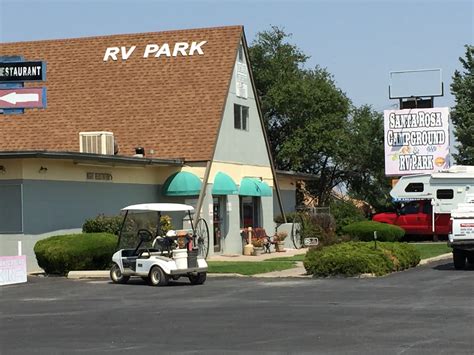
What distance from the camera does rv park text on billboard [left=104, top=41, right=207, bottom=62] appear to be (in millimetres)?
36312

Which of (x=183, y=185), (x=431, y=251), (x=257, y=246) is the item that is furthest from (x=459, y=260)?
(x=257, y=246)

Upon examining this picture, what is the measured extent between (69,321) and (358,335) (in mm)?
5099

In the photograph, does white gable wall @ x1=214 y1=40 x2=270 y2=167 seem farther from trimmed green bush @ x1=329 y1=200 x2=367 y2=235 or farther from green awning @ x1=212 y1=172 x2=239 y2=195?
trimmed green bush @ x1=329 y1=200 x2=367 y2=235

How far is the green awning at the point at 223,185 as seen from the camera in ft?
110

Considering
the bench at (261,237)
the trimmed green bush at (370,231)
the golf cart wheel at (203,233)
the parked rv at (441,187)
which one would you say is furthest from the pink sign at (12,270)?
the parked rv at (441,187)

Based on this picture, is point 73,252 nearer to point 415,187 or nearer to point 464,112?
point 415,187

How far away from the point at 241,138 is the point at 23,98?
→ 12.4m

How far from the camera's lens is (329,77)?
54156 mm

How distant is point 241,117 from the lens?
121ft

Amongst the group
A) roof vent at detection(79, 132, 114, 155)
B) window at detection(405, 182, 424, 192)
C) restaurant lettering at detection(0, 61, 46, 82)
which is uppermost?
restaurant lettering at detection(0, 61, 46, 82)

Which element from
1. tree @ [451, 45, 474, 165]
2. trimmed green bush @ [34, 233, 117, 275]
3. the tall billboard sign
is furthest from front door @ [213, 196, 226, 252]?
tree @ [451, 45, 474, 165]

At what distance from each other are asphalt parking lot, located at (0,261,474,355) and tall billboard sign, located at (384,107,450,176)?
944 inches

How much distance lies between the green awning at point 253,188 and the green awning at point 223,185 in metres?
1.65

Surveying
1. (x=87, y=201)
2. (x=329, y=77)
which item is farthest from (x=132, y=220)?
(x=329, y=77)
